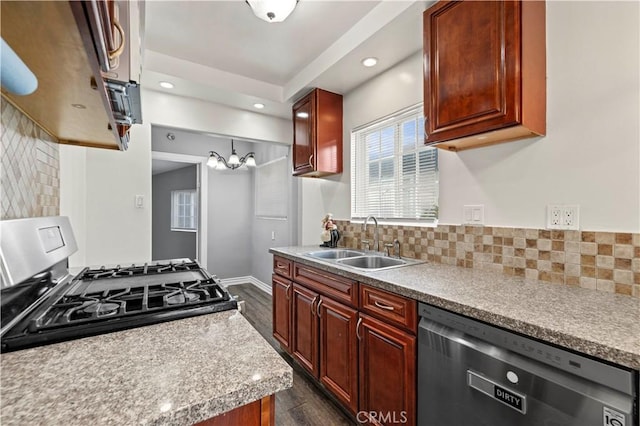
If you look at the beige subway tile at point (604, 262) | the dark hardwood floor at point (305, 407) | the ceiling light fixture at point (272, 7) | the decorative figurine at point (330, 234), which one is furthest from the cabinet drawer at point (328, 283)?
the ceiling light fixture at point (272, 7)

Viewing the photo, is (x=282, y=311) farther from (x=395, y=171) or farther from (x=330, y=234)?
(x=395, y=171)

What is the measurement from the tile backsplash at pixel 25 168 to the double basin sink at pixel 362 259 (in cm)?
152

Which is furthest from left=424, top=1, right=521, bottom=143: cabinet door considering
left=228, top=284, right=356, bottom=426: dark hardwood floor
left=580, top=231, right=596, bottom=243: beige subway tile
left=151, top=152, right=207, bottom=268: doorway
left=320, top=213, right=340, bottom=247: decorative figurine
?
left=151, top=152, right=207, bottom=268: doorway

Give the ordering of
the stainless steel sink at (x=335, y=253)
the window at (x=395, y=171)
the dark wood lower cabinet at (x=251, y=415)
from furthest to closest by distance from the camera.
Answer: the stainless steel sink at (x=335, y=253), the window at (x=395, y=171), the dark wood lower cabinet at (x=251, y=415)

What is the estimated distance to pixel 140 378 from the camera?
0.59 meters

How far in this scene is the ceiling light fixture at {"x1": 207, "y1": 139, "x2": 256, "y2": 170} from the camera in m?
4.13

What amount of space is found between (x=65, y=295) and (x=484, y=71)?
1976 millimetres

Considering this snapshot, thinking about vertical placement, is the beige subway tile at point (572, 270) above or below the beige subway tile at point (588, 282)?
above

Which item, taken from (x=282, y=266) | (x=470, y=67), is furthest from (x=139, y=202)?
(x=470, y=67)

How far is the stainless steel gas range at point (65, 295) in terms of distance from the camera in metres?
0.75

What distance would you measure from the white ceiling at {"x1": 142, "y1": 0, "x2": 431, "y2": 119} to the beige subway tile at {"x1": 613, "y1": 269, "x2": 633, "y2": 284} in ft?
5.30

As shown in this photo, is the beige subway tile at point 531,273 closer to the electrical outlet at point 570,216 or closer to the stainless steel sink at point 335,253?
the electrical outlet at point 570,216

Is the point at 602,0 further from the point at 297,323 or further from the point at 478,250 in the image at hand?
the point at 297,323

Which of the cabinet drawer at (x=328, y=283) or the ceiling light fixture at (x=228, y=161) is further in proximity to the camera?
the ceiling light fixture at (x=228, y=161)
